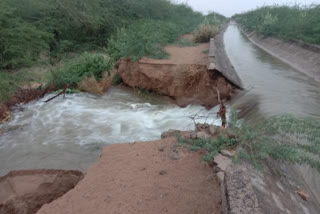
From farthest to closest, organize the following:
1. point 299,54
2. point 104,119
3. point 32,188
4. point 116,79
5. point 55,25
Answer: point 55,25, point 299,54, point 116,79, point 104,119, point 32,188

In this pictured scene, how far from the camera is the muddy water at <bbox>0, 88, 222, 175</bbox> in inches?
191

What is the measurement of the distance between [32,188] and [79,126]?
109 inches

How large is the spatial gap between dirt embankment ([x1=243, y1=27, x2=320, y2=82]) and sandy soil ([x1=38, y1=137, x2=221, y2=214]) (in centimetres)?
739

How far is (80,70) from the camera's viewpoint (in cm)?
914

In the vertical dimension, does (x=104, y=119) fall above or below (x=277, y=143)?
below

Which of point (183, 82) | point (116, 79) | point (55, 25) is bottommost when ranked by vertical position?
point (116, 79)

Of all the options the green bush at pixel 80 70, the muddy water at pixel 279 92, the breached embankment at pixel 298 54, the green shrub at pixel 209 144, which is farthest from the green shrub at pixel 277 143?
the green bush at pixel 80 70

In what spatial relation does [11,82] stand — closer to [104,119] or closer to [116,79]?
[116,79]

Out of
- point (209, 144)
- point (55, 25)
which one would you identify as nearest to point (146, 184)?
point (209, 144)

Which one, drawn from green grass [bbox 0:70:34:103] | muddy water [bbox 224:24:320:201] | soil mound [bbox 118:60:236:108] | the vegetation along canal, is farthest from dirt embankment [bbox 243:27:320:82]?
green grass [bbox 0:70:34:103]

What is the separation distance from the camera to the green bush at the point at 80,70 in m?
8.67

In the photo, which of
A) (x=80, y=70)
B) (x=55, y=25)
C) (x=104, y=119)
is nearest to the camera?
(x=104, y=119)

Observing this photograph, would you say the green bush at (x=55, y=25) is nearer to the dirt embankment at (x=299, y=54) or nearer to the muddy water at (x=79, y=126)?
the muddy water at (x=79, y=126)

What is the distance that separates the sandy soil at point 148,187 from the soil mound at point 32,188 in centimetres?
43
